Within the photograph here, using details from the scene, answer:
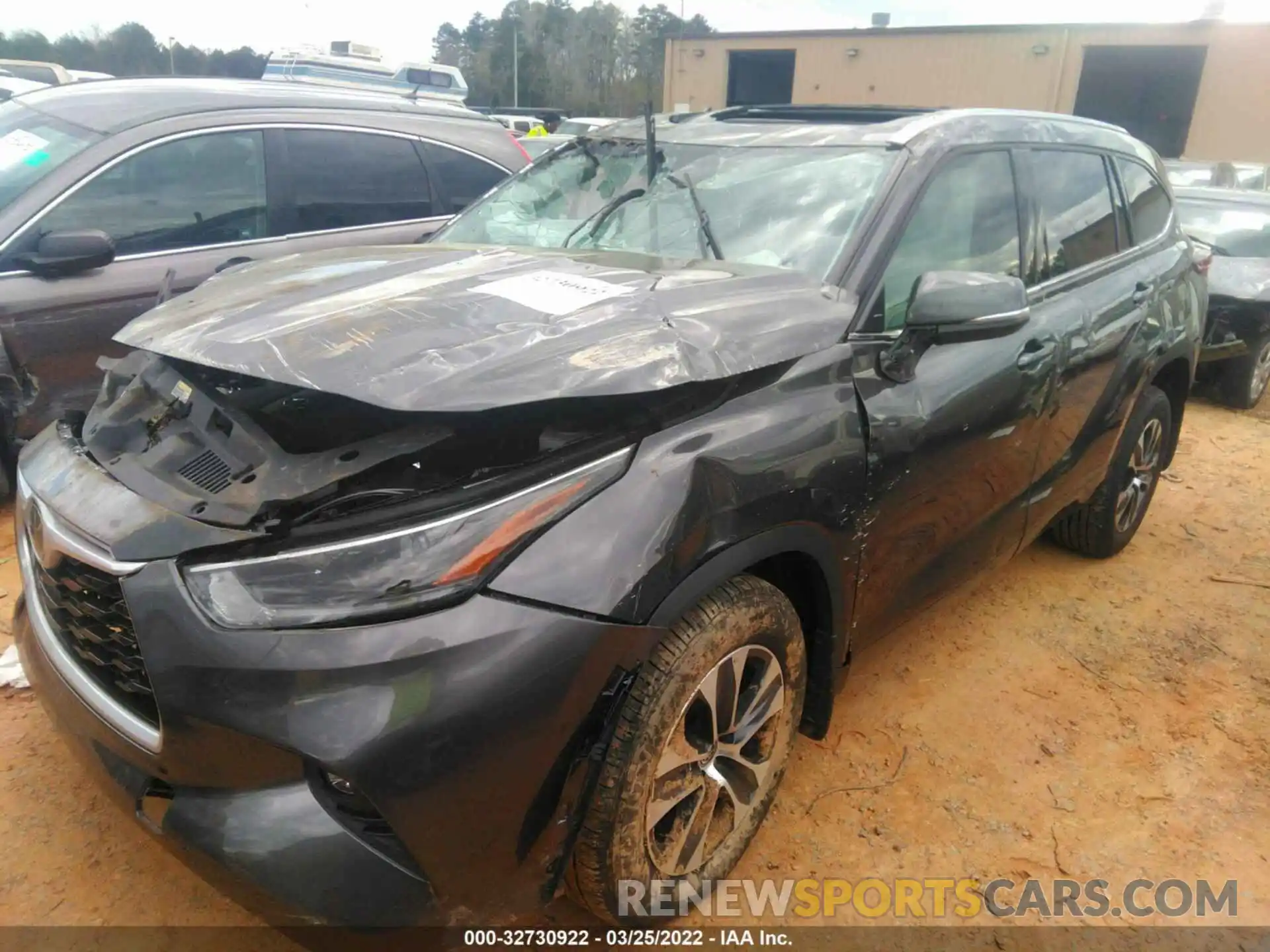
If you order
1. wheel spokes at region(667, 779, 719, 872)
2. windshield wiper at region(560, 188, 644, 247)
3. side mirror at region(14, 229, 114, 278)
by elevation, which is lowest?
wheel spokes at region(667, 779, 719, 872)

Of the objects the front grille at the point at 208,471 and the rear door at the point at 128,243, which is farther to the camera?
the rear door at the point at 128,243

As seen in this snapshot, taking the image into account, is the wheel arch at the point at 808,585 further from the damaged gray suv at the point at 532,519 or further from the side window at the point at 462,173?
the side window at the point at 462,173

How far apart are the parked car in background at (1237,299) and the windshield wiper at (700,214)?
5.23 meters

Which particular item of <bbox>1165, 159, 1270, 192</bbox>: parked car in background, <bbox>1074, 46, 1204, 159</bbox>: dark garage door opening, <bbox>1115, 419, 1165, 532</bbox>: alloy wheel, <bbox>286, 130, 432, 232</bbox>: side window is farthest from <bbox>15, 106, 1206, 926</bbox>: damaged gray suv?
<bbox>1074, 46, 1204, 159</bbox>: dark garage door opening

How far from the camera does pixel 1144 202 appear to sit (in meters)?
3.83

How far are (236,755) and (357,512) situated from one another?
47 centimetres

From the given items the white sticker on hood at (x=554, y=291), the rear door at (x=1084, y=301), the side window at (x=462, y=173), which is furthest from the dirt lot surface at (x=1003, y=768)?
the side window at (x=462, y=173)

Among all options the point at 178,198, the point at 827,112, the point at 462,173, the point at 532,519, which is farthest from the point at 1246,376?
the point at 178,198

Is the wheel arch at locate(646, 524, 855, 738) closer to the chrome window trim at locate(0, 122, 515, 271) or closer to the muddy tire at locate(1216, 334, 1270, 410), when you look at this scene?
the chrome window trim at locate(0, 122, 515, 271)

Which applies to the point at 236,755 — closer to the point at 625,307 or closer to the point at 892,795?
the point at 625,307

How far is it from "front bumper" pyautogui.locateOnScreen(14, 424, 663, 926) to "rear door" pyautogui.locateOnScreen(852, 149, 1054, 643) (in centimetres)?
105

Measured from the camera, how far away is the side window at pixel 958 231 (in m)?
2.46

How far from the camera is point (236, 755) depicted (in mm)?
1547

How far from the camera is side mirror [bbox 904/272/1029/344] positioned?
2.25 metres
